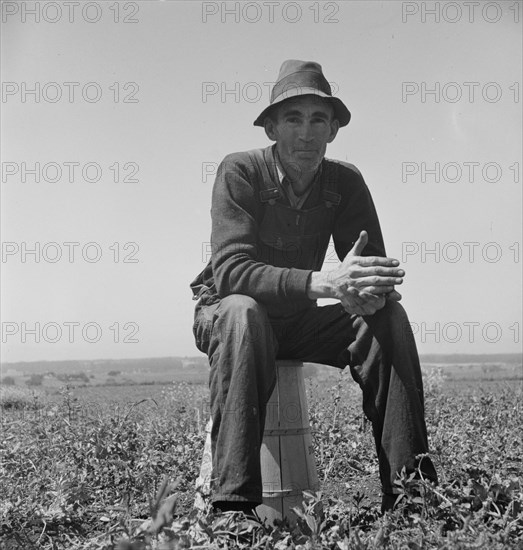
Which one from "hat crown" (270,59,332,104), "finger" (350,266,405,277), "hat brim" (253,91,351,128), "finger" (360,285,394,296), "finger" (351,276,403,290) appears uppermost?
"hat crown" (270,59,332,104)

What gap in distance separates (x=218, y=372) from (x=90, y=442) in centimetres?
197

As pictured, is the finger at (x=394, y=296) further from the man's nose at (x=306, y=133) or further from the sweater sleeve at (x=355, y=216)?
the man's nose at (x=306, y=133)

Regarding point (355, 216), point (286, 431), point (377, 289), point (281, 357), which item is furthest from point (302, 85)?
point (286, 431)

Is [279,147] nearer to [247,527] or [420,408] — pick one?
[420,408]

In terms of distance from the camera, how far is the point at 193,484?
387 centimetres

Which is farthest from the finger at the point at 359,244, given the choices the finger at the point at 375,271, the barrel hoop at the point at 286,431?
the barrel hoop at the point at 286,431

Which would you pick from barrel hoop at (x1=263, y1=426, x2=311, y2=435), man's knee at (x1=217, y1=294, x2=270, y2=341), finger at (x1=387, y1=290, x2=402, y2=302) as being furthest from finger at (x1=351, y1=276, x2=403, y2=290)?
barrel hoop at (x1=263, y1=426, x2=311, y2=435)

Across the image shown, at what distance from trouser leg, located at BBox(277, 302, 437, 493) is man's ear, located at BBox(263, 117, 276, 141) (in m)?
0.93

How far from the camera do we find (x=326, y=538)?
2.21m

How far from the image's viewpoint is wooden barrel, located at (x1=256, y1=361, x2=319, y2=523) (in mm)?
2896

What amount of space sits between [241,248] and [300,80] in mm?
795

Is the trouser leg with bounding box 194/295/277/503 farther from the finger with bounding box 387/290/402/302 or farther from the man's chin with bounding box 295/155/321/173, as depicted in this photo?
the man's chin with bounding box 295/155/321/173

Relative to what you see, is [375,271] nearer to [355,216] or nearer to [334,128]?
[355,216]

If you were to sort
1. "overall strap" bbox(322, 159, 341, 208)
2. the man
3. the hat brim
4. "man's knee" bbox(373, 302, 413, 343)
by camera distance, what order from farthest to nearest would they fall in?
"overall strap" bbox(322, 159, 341, 208) < the hat brim < "man's knee" bbox(373, 302, 413, 343) < the man
